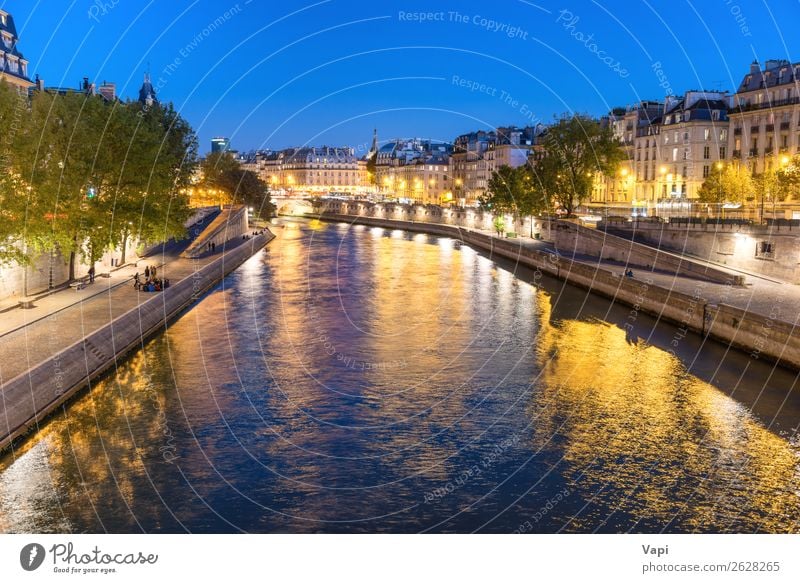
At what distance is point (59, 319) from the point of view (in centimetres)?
3178

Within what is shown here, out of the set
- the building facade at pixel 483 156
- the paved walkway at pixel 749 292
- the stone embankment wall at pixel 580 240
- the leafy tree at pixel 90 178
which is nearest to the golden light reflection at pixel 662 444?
the paved walkway at pixel 749 292

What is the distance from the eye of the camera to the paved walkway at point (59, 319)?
2555 centimetres

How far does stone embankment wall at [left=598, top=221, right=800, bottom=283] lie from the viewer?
47.0 m

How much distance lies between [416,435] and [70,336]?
505 inches

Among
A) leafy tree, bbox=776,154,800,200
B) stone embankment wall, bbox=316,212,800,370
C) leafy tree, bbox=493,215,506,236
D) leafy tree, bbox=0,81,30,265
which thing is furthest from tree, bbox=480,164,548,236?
leafy tree, bbox=0,81,30,265

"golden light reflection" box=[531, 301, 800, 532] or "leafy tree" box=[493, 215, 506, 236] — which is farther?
"leafy tree" box=[493, 215, 506, 236]

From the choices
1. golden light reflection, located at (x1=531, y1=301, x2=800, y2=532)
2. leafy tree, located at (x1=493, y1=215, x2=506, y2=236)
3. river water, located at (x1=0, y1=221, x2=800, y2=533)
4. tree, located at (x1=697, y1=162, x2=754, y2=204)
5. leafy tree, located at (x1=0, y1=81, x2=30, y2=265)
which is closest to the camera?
river water, located at (x1=0, y1=221, x2=800, y2=533)

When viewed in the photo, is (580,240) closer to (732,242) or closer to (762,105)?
(762,105)

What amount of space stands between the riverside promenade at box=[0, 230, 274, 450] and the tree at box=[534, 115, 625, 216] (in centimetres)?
4809

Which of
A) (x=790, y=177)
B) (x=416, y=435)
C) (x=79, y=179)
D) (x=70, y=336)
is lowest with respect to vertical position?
(x=416, y=435)

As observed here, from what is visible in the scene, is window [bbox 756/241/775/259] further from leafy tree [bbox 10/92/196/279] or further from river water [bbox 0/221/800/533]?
leafy tree [bbox 10/92/196/279]

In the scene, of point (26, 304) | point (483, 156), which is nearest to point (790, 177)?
point (26, 304)

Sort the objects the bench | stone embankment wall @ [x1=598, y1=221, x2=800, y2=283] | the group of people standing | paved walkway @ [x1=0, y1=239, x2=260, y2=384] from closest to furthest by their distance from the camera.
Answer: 1. paved walkway @ [x1=0, y1=239, x2=260, y2=384]
2. the bench
3. the group of people standing
4. stone embankment wall @ [x1=598, y1=221, x2=800, y2=283]

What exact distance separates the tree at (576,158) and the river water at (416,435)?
1843 inches
